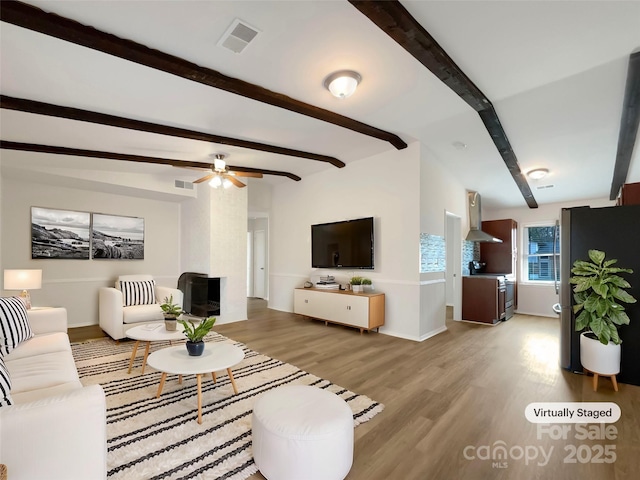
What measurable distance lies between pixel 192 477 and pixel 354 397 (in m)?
1.36

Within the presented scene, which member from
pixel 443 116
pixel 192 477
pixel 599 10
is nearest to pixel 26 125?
pixel 192 477

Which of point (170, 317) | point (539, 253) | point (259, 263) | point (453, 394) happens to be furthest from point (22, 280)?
point (539, 253)

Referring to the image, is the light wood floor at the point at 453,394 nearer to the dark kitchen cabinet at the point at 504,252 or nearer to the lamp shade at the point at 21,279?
the lamp shade at the point at 21,279

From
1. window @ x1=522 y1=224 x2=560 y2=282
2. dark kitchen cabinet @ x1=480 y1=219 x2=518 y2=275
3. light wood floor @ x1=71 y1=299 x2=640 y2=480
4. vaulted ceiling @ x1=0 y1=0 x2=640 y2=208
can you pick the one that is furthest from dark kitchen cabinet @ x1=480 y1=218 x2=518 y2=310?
vaulted ceiling @ x1=0 y1=0 x2=640 y2=208

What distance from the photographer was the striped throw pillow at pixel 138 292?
4.68m

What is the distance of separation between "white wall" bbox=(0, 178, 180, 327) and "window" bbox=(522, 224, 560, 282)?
7679 millimetres

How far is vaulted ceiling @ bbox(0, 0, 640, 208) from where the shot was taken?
1.92 metres

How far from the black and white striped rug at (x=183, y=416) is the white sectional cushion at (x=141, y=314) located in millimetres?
647

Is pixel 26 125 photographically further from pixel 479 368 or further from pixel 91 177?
pixel 479 368

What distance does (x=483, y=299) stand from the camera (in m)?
5.45

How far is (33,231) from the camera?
15.1 feet

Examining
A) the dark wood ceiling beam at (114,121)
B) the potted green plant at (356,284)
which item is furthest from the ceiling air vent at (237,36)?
the potted green plant at (356,284)

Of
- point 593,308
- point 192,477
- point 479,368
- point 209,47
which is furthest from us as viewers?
point 479,368

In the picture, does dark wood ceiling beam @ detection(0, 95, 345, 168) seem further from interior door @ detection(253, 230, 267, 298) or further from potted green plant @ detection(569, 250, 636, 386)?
interior door @ detection(253, 230, 267, 298)
